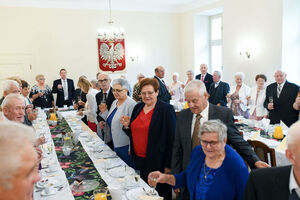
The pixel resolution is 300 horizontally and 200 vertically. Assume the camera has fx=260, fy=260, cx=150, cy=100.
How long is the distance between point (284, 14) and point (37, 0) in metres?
7.58

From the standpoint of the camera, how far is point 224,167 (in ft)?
6.27

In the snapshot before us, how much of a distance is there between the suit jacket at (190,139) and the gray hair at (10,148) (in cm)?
170

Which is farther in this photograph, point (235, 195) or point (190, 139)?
point (190, 139)

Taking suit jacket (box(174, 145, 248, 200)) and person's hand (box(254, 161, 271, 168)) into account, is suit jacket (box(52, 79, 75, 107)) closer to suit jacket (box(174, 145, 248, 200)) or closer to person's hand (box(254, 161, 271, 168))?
person's hand (box(254, 161, 271, 168))

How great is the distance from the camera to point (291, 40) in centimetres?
709

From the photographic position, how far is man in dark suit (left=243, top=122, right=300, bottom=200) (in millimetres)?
1308

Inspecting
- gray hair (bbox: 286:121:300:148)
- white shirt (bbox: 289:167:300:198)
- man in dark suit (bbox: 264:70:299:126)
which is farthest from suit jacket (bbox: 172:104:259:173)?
man in dark suit (bbox: 264:70:299:126)

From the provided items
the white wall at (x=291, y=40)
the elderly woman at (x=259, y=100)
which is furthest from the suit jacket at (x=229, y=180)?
the white wall at (x=291, y=40)

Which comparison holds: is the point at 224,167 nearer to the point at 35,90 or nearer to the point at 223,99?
the point at 223,99

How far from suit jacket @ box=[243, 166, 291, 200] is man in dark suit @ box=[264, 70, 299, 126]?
141 inches

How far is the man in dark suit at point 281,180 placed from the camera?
4.29ft

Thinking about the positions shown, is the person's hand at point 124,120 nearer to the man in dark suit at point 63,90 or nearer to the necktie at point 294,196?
the necktie at point 294,196

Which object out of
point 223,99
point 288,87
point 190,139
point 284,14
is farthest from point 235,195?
point 284,14

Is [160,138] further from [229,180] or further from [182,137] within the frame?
[229,180]
